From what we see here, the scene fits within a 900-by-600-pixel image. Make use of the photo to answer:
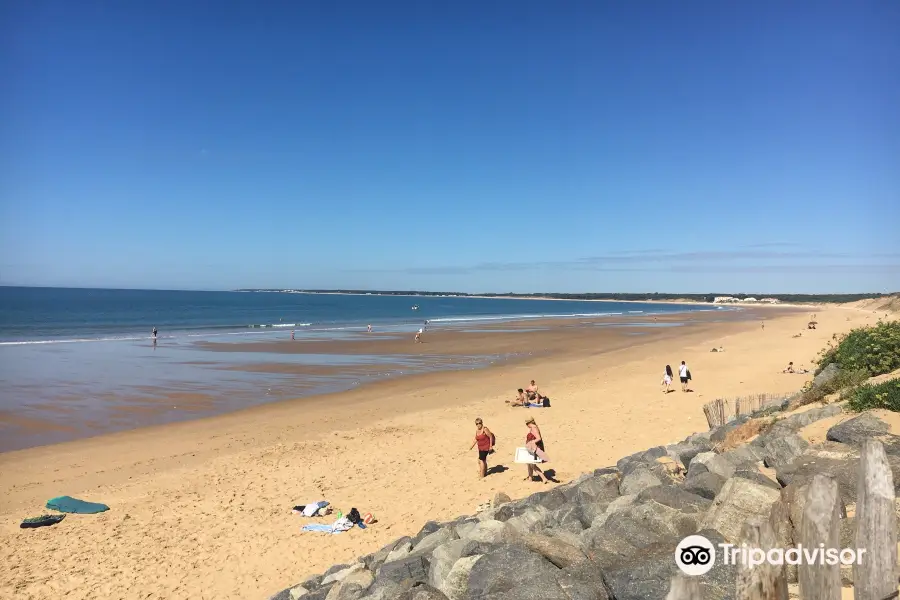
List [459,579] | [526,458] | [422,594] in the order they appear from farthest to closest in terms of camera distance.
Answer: [526,458] → [459,579] → [422,594]

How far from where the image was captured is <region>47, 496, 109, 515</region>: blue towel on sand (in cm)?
1029

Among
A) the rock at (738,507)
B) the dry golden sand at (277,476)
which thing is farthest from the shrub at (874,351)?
the rock at (738,507)

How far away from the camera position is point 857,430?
734 centimetres

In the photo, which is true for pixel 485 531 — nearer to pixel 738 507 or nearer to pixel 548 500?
pixel 548 500

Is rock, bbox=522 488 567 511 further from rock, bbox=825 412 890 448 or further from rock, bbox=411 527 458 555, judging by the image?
rock, bbox=825 412 890 448

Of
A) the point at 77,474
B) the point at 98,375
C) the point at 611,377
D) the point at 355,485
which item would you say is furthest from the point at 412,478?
the point at 98,375

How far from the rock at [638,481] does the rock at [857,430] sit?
7.89ft

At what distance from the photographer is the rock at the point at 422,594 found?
5.11m

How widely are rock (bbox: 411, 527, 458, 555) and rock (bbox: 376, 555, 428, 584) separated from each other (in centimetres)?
49

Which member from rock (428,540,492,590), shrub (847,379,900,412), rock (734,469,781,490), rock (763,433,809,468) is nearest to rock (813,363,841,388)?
shrub (847,379,900,412)

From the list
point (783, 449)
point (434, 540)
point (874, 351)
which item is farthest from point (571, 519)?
point (874, 351)

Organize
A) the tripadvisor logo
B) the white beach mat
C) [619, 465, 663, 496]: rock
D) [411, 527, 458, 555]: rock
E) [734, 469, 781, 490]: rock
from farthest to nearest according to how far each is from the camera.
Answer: the white beach mat
[619, 465, 663, 496]: rock
[411, 527, 458, 555]: rock
[734, 469, 781, 490]: rock
the tripadvisor logo

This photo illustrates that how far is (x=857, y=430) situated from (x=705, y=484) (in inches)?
91.1

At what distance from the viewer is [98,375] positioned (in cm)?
2627
